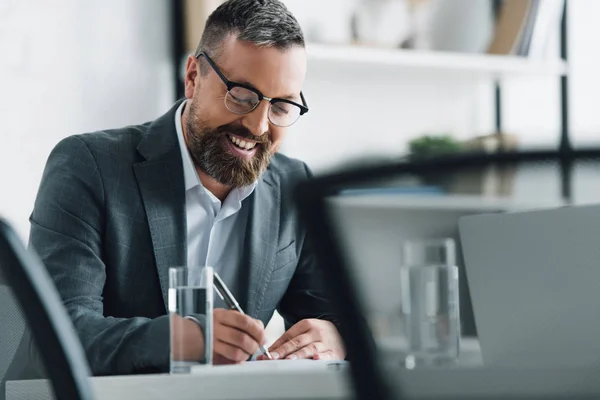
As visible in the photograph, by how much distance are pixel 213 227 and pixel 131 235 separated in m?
0.20

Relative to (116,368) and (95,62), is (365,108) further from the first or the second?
(116,368)

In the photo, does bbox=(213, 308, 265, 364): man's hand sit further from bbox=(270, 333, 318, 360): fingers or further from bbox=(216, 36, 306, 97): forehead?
bbox=(216, 36, 306, 97): forehead

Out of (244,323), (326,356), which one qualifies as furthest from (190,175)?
(244,323)

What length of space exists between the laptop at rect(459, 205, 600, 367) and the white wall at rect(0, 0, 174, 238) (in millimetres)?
2243

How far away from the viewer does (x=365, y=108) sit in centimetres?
333

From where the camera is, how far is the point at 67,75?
2898mm

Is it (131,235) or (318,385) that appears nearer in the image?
(318,385)

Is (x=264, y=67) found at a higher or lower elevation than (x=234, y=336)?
higher

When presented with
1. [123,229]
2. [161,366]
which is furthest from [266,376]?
[123,229]

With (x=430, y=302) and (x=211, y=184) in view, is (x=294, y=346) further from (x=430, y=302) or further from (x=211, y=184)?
(x=430, y=302)

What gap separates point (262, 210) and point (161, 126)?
11.4 inches

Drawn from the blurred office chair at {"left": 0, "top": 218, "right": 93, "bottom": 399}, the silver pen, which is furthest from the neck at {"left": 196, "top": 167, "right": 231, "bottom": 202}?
the blurred office chair at {"left": 0, "top": 218, "right": 93, "bottom": 399}

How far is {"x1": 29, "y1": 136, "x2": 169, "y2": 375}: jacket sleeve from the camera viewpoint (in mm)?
1473

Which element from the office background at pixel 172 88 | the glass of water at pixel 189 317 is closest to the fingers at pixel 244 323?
the glass of water at pixel 189 317
